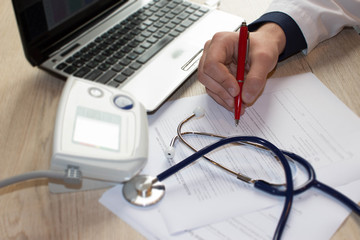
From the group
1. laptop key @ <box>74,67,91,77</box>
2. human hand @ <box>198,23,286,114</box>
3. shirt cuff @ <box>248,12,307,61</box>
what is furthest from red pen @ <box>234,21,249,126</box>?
laptop key @ <box>74,67,91,77</box>

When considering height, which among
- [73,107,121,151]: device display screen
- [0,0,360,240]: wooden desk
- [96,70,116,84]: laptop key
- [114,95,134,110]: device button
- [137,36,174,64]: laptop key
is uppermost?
[73,107,121,151]: device display screen

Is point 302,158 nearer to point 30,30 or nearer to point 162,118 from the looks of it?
point 162,118

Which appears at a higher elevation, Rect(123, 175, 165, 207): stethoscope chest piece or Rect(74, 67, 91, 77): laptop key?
Rect(74, 67, 91, 77): laptop key

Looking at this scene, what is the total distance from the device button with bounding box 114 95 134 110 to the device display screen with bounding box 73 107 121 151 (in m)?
0.03

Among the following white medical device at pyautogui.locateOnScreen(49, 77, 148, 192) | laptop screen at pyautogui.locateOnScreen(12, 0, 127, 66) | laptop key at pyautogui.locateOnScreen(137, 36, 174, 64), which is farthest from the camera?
laptop key at pyautogui.locateOnScreen(137, 36, 174, 64)

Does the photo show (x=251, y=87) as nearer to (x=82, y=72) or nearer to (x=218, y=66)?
(x=218, y=66)

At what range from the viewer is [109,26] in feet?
2.63

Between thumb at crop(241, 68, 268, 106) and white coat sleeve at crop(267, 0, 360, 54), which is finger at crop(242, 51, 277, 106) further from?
white coat sleeve at crop(267, 0, 360, 54)

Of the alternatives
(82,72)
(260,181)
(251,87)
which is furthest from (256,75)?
(82,72)

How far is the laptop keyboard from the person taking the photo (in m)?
0.71

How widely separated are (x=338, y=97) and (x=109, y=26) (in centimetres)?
47

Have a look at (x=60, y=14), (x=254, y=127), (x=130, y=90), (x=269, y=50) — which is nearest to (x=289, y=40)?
(x=269, y=50)

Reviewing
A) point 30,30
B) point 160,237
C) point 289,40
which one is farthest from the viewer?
point 289,40

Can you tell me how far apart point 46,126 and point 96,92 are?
13cm
